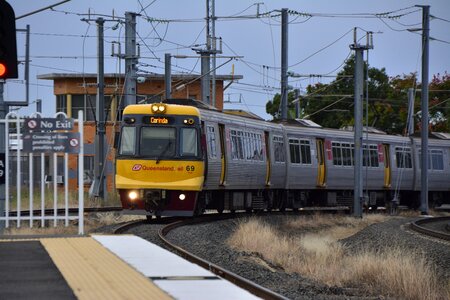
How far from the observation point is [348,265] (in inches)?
742

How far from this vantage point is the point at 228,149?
3108 centimetres

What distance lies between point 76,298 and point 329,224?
992 inches

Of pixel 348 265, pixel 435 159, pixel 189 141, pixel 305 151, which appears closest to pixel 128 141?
pixel 189 141

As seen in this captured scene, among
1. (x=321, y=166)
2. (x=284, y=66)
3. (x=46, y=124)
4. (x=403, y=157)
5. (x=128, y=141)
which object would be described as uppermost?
(x=284, y=66)

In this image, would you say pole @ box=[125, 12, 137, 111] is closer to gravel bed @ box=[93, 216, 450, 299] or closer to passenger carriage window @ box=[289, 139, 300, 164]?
passenger carriage window @ box=[289, 139, 300, 164]

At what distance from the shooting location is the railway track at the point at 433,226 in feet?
94.3

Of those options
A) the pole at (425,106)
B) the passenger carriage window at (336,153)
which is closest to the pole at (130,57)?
the passenger carriage window at (336,153)

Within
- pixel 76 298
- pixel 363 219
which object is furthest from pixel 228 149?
pixel 76 298

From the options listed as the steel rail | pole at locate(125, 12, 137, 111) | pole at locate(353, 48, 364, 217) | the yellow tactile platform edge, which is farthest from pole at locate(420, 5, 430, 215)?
the yellow tactile platform edge

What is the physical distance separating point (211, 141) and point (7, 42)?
45.8 ft

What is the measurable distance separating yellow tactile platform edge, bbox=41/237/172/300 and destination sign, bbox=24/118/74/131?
1.84m

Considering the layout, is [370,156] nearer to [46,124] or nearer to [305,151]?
[305,151]

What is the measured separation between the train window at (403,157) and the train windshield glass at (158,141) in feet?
63.1

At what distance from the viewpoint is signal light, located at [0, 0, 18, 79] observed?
15.7 m
